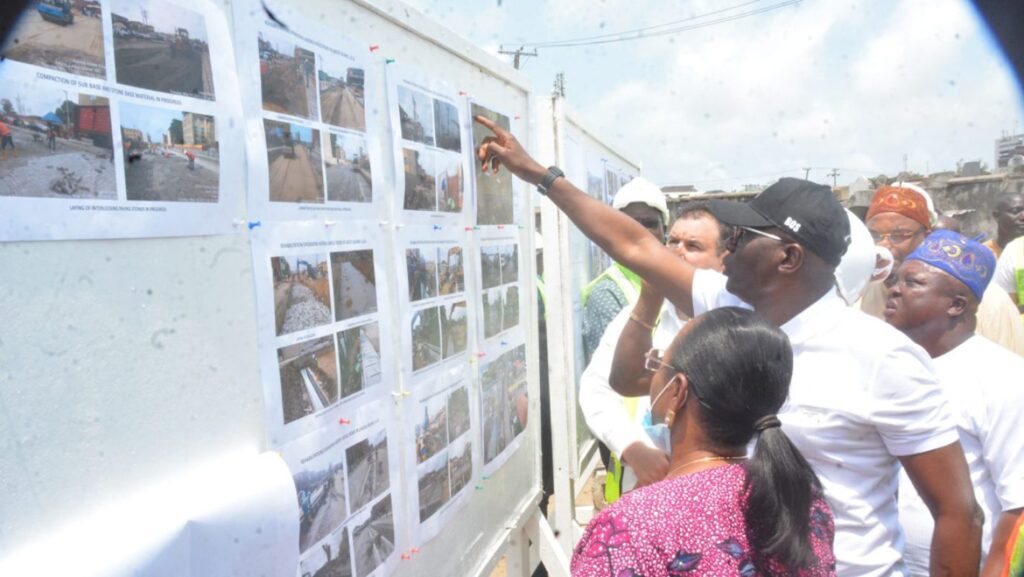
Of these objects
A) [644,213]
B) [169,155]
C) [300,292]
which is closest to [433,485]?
[300,292]

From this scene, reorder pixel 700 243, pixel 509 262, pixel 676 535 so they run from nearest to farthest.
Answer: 1. pixel 676 535
2. pixel 509 262
3. pixel 700 243

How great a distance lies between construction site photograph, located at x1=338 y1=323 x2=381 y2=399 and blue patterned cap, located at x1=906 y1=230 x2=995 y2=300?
6.21 ft

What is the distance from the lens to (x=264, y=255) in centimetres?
139

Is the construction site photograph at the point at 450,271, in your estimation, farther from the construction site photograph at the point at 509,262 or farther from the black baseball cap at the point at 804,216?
the black baseball cap at the point at 804,216

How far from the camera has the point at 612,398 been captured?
2.69 meters

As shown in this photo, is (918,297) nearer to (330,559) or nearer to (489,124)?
(489,124)

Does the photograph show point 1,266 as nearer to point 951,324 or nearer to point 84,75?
point 84,75

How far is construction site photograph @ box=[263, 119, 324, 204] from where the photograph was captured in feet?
4.61

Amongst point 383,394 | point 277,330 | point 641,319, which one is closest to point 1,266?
point 277,330

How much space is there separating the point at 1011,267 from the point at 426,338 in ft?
15.7

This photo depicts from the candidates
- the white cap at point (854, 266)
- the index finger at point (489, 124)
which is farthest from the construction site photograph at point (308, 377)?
the white cap at point (854, 266)

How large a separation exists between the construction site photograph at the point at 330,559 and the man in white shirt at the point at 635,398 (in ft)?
3.42

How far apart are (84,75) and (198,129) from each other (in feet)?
0.74

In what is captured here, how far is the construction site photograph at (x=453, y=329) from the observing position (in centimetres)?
217
